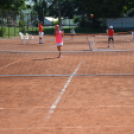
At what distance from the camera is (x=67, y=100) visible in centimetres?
680

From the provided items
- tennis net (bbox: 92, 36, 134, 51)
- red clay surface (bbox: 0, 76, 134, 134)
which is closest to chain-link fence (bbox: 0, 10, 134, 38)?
tennis net (bbox: 92, 36, 134, 51)

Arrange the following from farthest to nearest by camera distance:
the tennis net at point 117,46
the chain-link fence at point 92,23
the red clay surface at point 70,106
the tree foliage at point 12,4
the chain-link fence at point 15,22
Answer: the chain-link fence at point 92,23
the tree foliage at point 12,4
the chain-link fence at point 15,22
the tennis net at point 117,46
the red clay surface at point 70,106

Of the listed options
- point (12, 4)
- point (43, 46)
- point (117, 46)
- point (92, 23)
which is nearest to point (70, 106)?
point (117, 46)

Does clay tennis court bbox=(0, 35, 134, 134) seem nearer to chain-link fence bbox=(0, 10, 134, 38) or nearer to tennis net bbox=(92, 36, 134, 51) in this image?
tennis net bbox=(92, 36, 134, 51)

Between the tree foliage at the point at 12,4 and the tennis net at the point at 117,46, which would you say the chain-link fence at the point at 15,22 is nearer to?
the tree foliage at the point at 12,4

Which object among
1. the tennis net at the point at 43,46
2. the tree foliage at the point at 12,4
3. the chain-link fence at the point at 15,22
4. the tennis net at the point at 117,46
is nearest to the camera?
the tennis net at the point at 117,46

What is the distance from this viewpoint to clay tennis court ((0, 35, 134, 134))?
4.92 metres

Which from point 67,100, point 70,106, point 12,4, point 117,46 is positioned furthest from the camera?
point 12,4

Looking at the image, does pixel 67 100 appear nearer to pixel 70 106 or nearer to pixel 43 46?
pixel 70 106

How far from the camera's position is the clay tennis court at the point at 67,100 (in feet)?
16.1

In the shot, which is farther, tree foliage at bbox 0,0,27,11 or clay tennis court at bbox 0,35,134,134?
tree foliage at bbox 0,0,27,11

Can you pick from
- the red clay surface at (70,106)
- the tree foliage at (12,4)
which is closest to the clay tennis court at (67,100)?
the red clay surface at (70,106)

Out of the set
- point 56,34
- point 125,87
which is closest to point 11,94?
point 125,87

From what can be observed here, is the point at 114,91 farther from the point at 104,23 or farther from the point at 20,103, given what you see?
the point at 104,23
